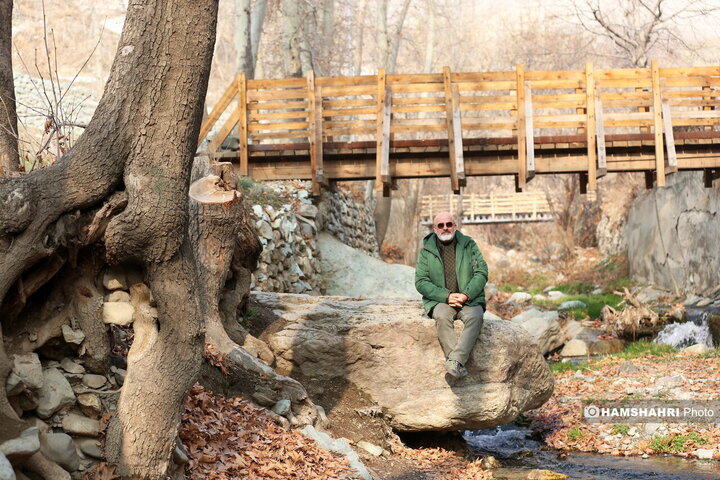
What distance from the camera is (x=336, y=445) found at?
7102 millimetres

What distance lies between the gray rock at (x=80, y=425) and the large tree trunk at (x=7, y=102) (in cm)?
380

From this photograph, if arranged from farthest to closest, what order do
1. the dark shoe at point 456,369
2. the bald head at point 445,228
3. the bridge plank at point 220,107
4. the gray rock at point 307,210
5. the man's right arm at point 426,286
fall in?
the gray rock at point 307,210
the bridge plank at point 220,107
the bald head at point 445,228
the man's right arm at point 426,286
the dark shoe at point 456,369

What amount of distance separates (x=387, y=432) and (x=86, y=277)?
4.02 meters

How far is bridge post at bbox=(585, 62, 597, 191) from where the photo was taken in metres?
13.8

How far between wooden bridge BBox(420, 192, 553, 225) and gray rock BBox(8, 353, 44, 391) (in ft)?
105

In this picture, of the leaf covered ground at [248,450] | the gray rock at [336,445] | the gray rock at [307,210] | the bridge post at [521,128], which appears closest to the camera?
the leaf covered ground at [248,450]

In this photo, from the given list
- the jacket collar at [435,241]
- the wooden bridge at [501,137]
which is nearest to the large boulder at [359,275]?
the wooden bridge at [501,137]

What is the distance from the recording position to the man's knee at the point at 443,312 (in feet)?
26.8

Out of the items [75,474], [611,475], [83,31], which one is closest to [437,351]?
[611,475]

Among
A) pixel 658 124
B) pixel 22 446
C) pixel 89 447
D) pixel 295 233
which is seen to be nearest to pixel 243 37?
pixel 295 233

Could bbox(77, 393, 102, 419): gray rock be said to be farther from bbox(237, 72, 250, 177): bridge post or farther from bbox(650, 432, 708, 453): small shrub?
bbox(237, 72, 250, 177): bridge post

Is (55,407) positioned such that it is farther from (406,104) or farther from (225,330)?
(406,104)

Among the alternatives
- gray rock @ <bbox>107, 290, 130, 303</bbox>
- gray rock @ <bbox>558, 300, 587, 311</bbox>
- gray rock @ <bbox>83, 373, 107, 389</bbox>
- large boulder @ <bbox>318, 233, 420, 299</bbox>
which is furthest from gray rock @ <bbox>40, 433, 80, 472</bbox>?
gray rock @ <bbox>558, 300, 587, 311</bbox>

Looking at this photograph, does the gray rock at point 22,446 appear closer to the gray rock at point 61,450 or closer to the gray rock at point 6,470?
the gray rock at point 6,470
